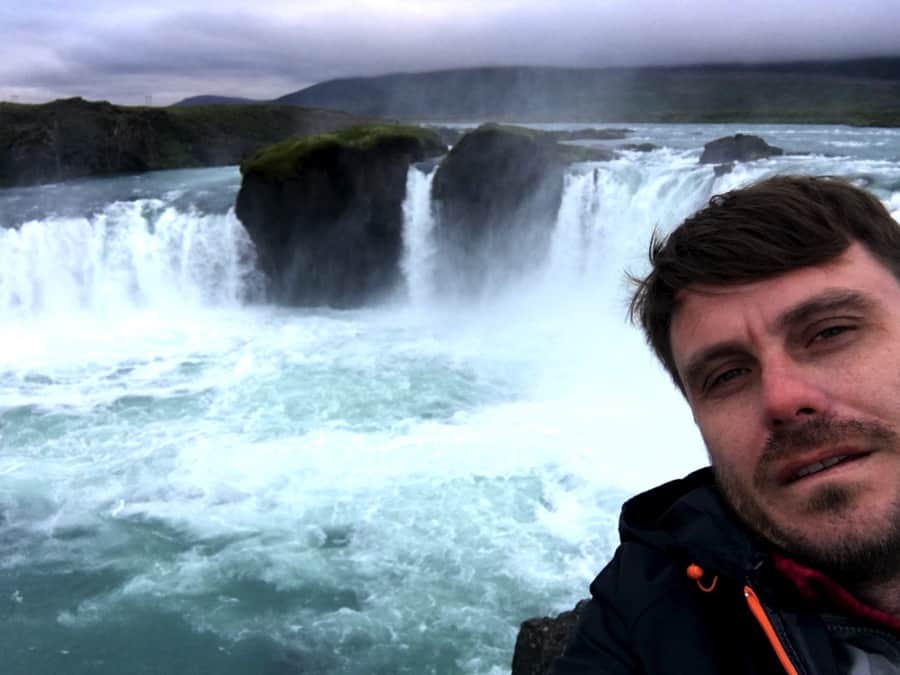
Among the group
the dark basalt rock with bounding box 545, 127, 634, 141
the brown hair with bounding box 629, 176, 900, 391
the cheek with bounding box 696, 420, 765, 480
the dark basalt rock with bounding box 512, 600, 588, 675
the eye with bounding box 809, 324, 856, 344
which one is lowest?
the dark basalt rock with bounding box 512, 600, 588, 675

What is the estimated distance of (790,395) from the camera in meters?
1.69

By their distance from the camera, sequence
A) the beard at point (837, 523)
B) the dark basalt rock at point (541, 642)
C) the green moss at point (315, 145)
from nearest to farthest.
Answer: the beard at point (837, 523), the dark basalt rock at point (541, 642), the green moss at point (315, 145)

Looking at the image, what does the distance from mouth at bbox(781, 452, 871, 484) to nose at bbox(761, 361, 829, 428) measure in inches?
3.6

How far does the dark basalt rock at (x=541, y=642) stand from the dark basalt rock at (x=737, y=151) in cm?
1830

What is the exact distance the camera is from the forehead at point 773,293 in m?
1.83

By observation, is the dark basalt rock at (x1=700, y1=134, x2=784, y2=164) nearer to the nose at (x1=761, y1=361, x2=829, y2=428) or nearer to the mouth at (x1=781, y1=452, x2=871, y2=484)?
the nose at (x1=761, y1=361, x2=829, y2=428)

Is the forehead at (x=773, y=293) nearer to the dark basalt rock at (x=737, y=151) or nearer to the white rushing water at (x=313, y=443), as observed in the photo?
the white rushing water at (x=313, y=443)

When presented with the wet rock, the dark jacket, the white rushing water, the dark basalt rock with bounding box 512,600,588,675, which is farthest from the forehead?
the wet rock

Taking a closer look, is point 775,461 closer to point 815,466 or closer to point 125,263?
point 815,466

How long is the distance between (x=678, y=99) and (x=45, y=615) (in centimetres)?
7192

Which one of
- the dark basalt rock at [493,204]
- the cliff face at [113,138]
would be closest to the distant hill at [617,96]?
the cliff face at [113,138]

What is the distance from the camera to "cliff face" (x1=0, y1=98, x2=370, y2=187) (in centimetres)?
4173

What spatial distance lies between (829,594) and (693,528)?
0.31 meters

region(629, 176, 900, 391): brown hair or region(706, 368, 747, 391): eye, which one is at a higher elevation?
region(629, 176, 900, 391): brown hair
